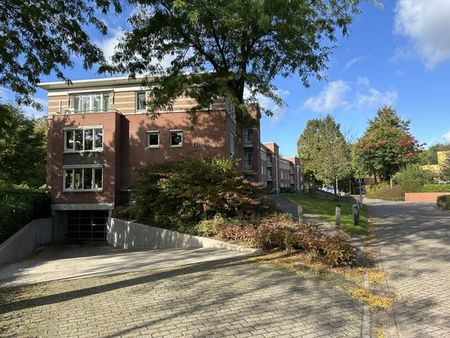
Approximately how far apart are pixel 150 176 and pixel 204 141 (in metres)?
10.2

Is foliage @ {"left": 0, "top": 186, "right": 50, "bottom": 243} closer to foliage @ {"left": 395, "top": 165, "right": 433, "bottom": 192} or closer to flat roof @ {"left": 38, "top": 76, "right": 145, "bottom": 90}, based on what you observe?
flat roof @ {"left": 38, "top": 76, "right": 145, "bottom": 90}

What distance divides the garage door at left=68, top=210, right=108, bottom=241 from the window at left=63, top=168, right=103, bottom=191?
2.09 m

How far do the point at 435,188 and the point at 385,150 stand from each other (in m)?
9.63

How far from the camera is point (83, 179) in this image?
28.2m

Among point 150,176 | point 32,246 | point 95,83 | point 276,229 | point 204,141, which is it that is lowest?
point 32,246

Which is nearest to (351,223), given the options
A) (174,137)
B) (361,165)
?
(174,137)

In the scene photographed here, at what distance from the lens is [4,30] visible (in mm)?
11148

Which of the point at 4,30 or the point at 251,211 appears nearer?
the point at 4,30

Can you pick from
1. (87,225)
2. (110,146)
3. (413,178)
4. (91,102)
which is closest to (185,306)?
(110,146)

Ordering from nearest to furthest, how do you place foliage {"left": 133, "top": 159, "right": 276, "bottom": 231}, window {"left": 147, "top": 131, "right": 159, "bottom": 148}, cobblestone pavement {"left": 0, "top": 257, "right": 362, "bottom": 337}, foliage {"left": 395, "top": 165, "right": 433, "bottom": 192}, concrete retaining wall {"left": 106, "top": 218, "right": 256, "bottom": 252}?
cobblestone pavement {"left": 0, "top": 257, "right": 362, "bottom": 337}, concrete retaining wall {"left": 106, "top": 218, "right": 256, "bottom": 252}, foliage {"left": 133, "top": 159, "right": 276, "bottom": 231}, window {"left": 147, "top": 131, "right": 159, "bottom": 148}, foliage {"left": 395, "top": 165, "right": 433, "bottom": 192}

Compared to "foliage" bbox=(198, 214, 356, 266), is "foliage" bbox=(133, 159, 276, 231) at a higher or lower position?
higher

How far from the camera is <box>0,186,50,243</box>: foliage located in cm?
2025

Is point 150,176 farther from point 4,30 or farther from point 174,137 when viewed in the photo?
point 174,137

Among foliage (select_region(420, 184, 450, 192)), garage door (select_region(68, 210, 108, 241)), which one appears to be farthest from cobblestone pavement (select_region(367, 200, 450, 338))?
foliage (select_region(420, 184, 450, 192))
